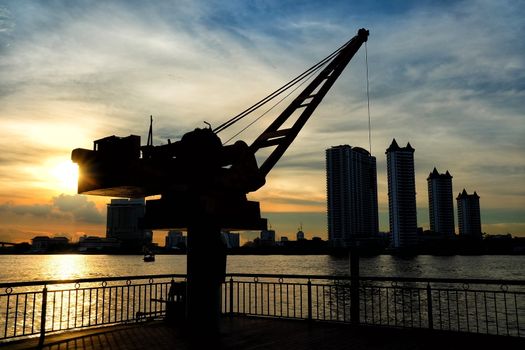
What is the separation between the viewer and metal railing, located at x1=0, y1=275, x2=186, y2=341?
31.9 ft

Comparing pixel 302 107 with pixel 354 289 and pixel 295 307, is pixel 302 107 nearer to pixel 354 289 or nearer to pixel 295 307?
pixel 354 289

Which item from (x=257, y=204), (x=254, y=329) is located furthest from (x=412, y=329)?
(x=257, y=204)

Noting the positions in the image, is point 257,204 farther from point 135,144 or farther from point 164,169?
point 135,144

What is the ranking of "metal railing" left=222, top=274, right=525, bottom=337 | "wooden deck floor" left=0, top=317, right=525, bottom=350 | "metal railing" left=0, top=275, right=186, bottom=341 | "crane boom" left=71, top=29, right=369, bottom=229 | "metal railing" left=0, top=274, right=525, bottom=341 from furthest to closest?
"metal railing" left=222, top=274, right=525, bottom=337, "metal railing" left=0, top=274, right=525, bottom=341, "metal railing" left=0, top=275, right=186, bottom=341, "wooden deck floor" left=0, top=317, right=525, bottom=350, "crane boom" left=71, top=29, right=369, bottom=229

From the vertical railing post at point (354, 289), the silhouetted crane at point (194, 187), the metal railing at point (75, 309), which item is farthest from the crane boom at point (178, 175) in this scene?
the vertical railing post at point (354, 289)

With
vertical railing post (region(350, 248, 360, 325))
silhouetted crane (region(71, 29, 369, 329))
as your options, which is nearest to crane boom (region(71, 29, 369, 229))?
silhouetted crane (region(71, 29, 369, 329))

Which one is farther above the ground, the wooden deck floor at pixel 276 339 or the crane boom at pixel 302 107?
the crane boom at pixel 302 107

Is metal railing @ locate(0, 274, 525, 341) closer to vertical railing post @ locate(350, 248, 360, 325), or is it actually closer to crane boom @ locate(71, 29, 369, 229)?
vertical railing post @ locate(350, 248, 360, 325)

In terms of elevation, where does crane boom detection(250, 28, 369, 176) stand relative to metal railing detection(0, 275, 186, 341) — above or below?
above

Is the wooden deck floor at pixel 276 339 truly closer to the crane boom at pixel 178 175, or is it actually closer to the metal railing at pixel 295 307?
the metal railing at pixel 295 307

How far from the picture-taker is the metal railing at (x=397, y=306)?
36.4 ft

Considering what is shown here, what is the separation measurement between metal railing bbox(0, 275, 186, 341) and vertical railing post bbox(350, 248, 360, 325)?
449 cm

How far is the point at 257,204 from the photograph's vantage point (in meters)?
9.45

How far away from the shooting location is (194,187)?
836 centimetres
